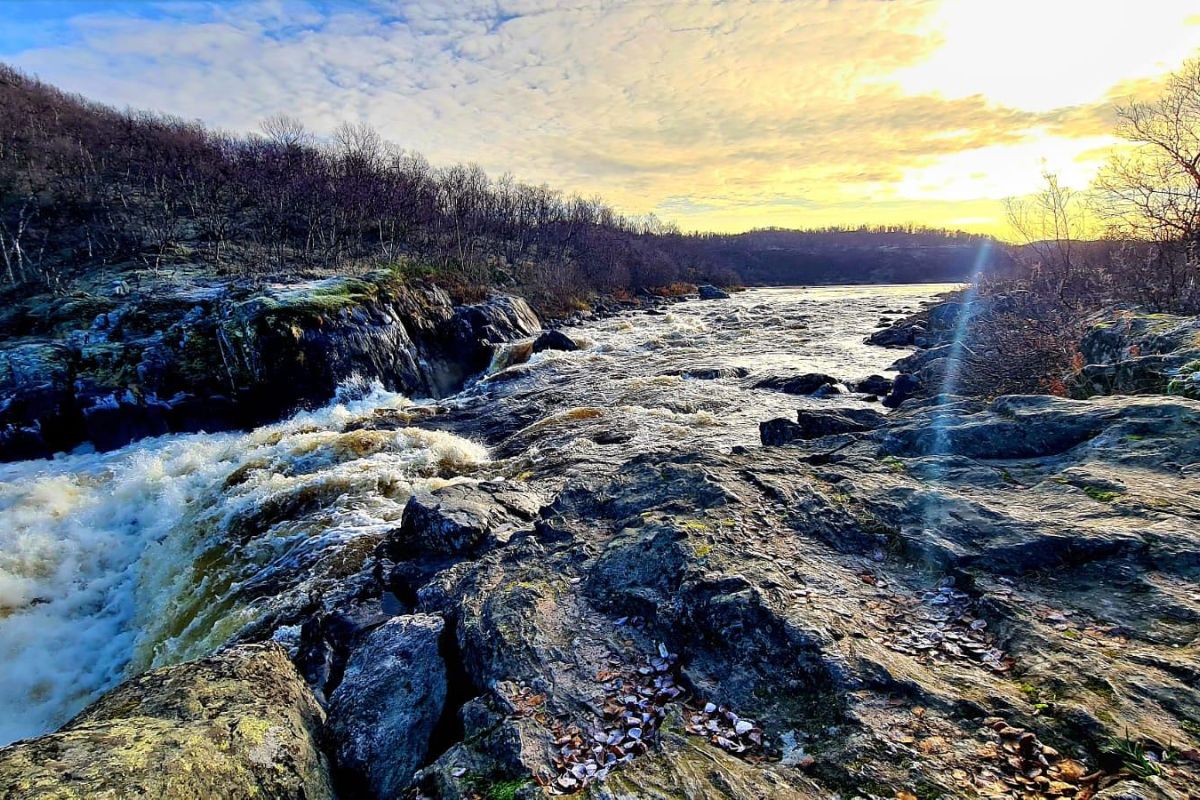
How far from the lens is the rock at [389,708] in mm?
4445

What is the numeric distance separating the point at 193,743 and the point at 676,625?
4030 millimetres

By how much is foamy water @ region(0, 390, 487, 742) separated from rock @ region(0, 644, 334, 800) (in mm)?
4277

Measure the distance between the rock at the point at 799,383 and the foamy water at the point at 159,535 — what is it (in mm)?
11533

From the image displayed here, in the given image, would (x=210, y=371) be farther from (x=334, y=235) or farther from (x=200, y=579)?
(x=334, y=235)

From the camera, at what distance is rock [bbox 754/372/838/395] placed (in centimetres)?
1925

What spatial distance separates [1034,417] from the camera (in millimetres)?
8289

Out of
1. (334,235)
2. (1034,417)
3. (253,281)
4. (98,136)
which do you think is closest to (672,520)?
(1034,417)

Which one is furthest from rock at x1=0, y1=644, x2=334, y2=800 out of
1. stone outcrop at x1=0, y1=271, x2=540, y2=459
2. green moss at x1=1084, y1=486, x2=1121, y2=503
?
stone outcrop at x1=0, y1=271, x2=540, y2=459

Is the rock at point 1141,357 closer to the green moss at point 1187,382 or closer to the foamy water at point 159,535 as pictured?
the green moss at point 1187,382

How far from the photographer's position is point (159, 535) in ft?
38.0

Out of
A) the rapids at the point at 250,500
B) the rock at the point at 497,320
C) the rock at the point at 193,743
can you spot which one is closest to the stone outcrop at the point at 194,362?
the rapids at the point at 250,500

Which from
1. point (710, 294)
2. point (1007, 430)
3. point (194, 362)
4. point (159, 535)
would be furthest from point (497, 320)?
point (710, 294)

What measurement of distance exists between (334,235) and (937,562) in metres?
43.1

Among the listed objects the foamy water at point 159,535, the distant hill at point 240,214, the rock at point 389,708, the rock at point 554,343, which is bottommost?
the foamy water at point 159,535
